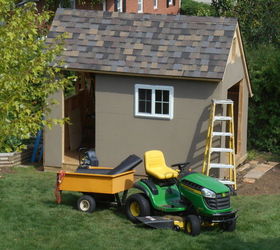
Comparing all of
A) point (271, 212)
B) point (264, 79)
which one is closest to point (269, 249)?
point (271, 212)

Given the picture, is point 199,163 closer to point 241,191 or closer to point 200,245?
point 241,191

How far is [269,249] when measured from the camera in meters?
11.6

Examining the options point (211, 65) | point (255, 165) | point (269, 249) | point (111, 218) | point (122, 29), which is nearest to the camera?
point (269, 249)

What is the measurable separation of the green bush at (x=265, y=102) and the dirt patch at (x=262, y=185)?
2109 mm

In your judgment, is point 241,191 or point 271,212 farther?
point 241,191

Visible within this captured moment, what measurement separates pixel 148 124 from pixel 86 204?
3396 mm

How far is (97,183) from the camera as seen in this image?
44.8 ft

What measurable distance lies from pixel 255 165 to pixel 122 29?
494 centimetres

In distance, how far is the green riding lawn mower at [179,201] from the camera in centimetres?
1236

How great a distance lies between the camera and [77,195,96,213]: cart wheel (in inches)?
548

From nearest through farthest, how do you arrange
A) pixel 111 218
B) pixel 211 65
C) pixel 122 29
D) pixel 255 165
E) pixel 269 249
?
pixel 269 249 < pixel 111 218 < pixel 211 65 < pixel 122 29 < pixel 255 165

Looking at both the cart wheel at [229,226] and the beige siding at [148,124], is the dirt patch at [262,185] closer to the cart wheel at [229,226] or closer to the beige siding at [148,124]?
the beige siding at [148,124]

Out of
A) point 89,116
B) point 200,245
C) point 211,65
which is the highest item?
point 211,65

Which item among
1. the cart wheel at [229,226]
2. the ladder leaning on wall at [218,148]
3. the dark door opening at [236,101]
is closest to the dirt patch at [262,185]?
the ladder leaning on wall at [218,148]
